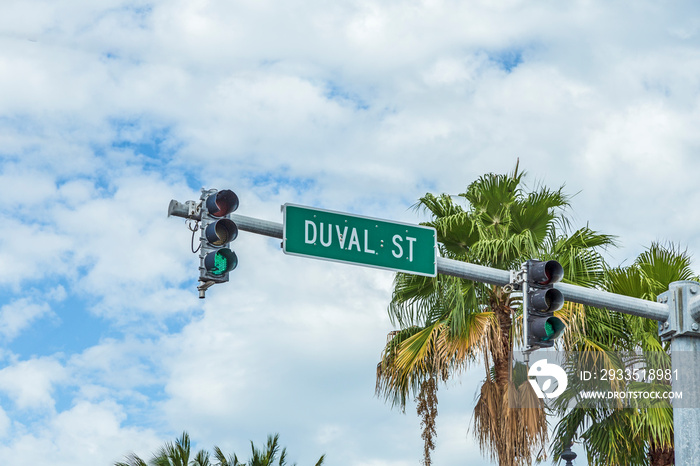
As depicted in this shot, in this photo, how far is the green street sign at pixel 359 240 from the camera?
28.6 feet

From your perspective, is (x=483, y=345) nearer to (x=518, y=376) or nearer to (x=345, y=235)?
(x=518, y=376)

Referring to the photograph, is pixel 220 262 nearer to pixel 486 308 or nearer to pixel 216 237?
pixel 216 237

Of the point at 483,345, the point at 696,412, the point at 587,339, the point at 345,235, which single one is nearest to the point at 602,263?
the point at 587,339

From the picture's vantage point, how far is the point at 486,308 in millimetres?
15844

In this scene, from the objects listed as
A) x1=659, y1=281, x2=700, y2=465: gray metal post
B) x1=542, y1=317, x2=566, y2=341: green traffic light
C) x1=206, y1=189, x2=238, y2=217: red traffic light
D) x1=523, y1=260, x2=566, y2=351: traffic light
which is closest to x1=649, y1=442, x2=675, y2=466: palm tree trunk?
x1=659, y1=281, x2=700, y2=465: gray metal post

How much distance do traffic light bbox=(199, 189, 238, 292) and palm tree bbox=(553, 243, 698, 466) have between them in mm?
→ 8216

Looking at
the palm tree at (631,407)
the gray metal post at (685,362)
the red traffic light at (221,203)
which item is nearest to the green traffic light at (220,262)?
the red traffic light at (221,203)

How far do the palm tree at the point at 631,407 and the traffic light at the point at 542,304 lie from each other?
603cm

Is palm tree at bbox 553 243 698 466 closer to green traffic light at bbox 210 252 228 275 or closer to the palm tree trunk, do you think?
the palm tree trunk

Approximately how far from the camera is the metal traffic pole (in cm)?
885

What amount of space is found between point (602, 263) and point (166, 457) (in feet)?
31.0

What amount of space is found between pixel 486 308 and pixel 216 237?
338 inches

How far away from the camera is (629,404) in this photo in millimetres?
14562

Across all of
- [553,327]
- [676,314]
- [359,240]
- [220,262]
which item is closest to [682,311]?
[676,314]
